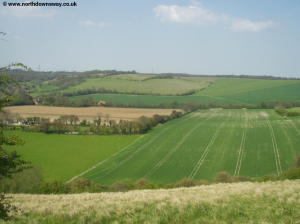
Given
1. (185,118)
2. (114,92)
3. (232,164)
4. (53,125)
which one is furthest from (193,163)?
(114,92)

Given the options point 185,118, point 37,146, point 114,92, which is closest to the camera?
point 37,146

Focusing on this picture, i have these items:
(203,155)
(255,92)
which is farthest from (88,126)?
(255,92)

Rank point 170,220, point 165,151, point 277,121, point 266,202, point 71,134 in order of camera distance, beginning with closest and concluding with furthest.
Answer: point 170,220, point 266,202, point 165,151, point 71,134, point 277,121

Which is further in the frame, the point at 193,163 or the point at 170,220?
the point at 193,163

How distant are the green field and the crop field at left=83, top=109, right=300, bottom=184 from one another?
44216 mm

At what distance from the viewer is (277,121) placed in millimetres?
104000

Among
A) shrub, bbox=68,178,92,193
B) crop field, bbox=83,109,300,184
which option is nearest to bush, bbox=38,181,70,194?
shrub, bbox=68,178,92,193

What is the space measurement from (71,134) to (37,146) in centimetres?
1492

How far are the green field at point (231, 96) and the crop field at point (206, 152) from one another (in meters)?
44.2

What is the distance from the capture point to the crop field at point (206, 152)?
57750mm

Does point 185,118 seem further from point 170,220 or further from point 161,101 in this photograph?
point 170,220

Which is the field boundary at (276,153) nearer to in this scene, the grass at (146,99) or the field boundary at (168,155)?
the field boundary at (168,155)

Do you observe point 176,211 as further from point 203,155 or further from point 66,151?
point 66,151

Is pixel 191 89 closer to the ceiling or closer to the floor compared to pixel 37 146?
closer to the ceiling
